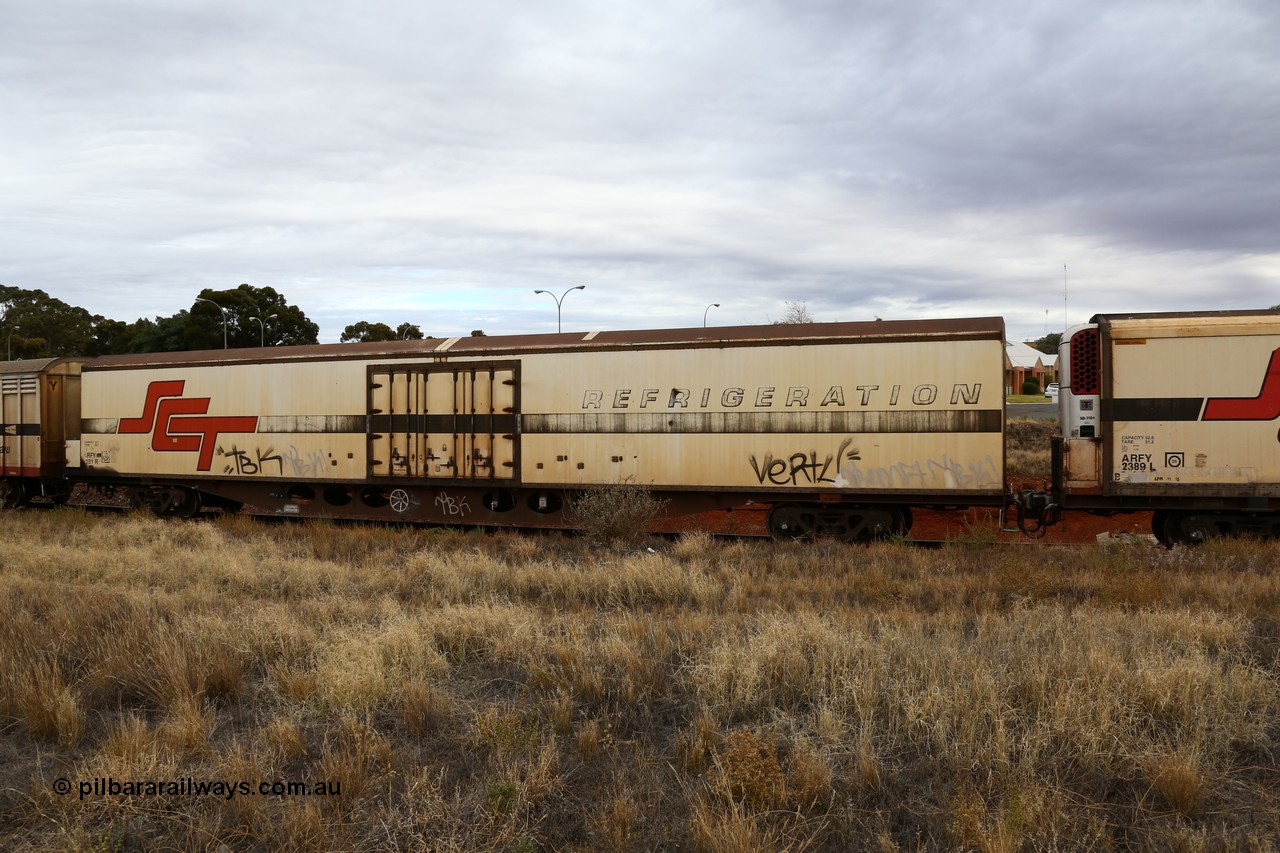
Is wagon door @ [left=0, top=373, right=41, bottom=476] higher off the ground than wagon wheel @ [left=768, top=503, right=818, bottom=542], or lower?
higher

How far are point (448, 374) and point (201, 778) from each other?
36.5 feet

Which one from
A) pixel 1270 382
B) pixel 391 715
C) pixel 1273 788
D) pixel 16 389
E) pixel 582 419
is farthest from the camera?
pixel 16 389

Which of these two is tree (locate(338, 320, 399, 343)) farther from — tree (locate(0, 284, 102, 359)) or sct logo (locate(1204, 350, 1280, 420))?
sct logo (locate(1204, 350, 1280, 420))

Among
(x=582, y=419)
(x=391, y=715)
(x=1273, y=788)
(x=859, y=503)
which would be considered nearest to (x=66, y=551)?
(x=582, y=419)

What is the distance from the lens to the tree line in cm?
6038

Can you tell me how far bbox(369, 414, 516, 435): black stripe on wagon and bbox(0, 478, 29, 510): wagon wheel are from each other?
9922mm

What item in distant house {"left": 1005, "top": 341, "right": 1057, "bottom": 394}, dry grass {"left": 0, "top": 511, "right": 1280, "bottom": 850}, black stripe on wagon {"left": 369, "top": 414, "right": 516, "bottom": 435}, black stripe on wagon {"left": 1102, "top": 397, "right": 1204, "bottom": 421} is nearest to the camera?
dry grass {"left": 0, "top": 511, "right": 1280, "bottom": 850}

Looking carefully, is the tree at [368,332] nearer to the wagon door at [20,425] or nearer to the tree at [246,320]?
the tree at [246,320]

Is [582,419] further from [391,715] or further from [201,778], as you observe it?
[201,778]

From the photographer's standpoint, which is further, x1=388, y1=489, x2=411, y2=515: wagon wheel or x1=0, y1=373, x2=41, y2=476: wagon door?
x1=0, y1=373, x2=41, y2=476: wagon door

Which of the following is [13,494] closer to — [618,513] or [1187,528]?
[618,513]

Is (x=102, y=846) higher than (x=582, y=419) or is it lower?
lower

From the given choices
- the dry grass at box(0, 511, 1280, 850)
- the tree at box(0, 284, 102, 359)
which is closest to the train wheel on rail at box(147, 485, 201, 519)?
the dry grass at box(0, 511, 1280, 850)

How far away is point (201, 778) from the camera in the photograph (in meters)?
4.46
